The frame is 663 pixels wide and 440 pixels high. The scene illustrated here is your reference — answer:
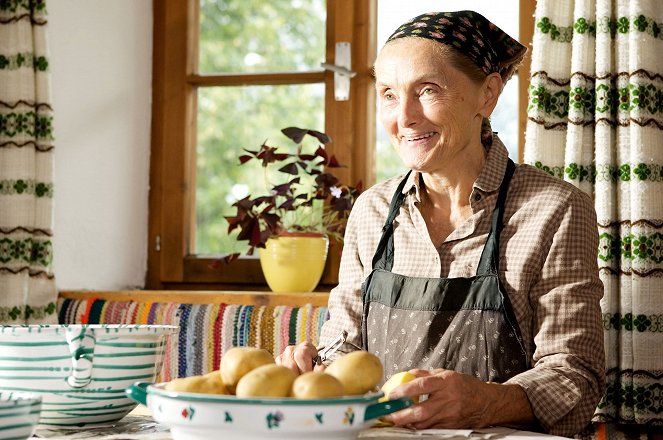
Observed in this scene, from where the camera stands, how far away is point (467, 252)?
1.69 meters

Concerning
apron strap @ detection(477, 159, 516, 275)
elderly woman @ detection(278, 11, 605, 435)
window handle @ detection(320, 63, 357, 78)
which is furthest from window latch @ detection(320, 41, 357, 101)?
apron strap @ detection(477, 159, 516, 275)

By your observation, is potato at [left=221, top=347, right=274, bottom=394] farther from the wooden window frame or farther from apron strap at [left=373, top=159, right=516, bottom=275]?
the wooden window frame

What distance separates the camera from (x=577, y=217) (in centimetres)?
163

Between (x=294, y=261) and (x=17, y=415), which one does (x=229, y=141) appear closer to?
(x=294, y=261)

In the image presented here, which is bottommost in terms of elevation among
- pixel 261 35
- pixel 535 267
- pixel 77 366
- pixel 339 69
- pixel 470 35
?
pixel 77 366

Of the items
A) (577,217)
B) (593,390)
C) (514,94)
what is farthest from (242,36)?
(593,390)

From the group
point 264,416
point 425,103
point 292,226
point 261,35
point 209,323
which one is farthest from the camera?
point 261,35

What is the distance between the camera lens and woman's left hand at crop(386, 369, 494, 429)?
114 centimetres

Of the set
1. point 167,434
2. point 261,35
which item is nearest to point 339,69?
point 261,35

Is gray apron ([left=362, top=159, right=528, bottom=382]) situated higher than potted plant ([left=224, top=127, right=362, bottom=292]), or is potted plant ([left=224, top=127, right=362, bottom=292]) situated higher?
potted plant ([left=224, top=127, right=362, bottom=292])

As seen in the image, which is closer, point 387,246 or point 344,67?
point 387,246

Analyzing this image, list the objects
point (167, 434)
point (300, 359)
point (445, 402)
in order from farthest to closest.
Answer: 1. point (300, 359)
2. point (445, 402)
3. point (167, 434)

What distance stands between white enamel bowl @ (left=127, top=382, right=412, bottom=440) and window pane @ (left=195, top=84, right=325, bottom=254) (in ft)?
7.17

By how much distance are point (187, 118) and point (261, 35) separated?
0.39 metres
